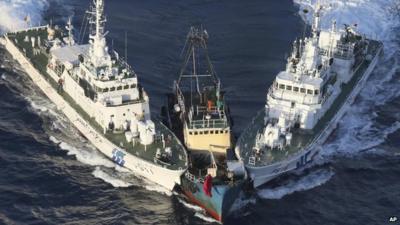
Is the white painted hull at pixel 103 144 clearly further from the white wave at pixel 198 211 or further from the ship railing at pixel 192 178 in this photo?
the white wave at pixel 198 211

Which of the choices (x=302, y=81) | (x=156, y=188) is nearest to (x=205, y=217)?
(x=156, y=188)

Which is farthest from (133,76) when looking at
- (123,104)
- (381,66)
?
(381,66)

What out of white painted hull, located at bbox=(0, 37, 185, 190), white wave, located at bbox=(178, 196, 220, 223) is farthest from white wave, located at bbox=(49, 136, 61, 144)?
white wave, located at bbox=(178, 196, 220, 223)

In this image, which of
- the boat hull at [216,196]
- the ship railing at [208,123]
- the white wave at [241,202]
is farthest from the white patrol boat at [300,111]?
the boat hull at [216,196]

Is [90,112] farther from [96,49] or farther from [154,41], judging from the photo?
[154,41]

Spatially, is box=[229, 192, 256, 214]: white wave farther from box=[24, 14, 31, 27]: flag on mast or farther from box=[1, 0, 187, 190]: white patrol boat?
box=[24, 14, 31, 27]: flag on mast

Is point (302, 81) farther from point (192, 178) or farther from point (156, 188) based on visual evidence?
point (156, 188)
